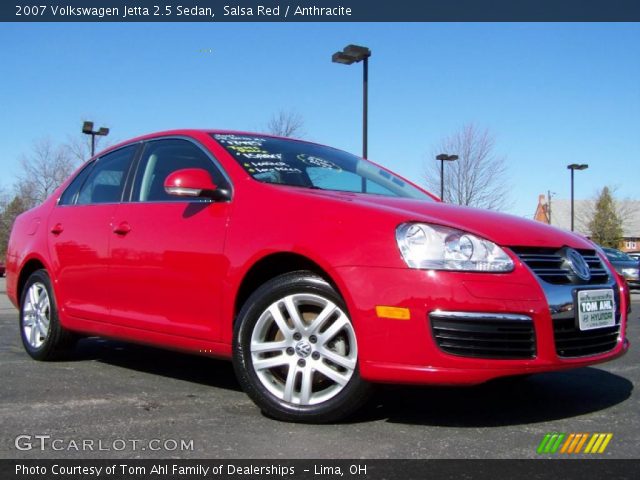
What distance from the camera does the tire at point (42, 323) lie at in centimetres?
505

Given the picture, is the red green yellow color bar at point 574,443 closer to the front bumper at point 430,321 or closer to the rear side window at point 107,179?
the front bumper at point 430,321

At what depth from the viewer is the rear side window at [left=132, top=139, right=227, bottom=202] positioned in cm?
423

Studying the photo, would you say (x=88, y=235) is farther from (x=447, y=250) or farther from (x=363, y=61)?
(x=363, y=61)

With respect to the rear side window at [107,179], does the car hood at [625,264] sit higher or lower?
lower

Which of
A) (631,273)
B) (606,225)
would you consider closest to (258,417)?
(631,273)

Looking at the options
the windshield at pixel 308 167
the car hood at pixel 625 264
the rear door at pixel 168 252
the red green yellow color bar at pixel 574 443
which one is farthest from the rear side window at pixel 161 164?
the car hood at pixel 625 264

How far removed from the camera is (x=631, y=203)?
259 ft

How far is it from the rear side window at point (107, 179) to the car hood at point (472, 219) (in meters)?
1.63

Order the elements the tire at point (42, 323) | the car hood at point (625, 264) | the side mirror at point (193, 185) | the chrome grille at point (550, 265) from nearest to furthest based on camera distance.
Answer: the chrome grille at point (550, 265) < the side mirror at point (193, 185) < the tire at point (42, 323) < the car hood at point (625, 264)

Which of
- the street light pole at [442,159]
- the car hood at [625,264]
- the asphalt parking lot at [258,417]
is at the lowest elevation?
the car hood at [625,264]

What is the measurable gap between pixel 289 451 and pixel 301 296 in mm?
786

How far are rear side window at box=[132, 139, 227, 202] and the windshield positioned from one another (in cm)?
18

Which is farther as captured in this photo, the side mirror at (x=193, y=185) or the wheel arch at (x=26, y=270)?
the wheel arch at (x=26, y=270)
